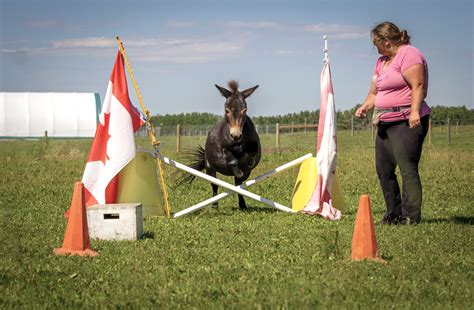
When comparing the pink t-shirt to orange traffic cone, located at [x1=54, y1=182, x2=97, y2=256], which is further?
the pink t-shirt

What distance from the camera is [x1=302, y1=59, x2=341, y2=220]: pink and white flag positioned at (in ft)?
33.1

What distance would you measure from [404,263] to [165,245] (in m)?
2.68

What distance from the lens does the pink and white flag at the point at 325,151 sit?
397 inches

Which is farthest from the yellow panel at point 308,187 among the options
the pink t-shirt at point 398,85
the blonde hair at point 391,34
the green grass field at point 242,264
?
the blonde hair at point 391,34

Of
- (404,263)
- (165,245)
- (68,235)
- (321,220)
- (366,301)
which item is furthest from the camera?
(321,220)

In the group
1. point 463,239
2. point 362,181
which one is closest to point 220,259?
point 463,239

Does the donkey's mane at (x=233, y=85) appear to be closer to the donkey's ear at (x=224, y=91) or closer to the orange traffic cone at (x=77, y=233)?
the donkey's ear at (x=224, y=91)

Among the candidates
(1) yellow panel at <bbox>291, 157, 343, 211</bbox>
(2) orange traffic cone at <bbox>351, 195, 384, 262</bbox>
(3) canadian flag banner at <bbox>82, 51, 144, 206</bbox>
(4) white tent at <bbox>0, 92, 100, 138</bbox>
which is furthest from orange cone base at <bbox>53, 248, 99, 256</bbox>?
(4) white tent at <bbox>0, 92, 100, 138</bbox>

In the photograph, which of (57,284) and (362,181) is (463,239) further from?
(362,181)

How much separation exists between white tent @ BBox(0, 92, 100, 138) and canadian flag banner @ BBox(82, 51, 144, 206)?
48.2 m

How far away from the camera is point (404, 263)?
6598mm

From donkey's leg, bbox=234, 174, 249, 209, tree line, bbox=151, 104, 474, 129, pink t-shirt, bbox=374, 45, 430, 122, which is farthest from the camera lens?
tree line, bbox=151, 104, 474, 129

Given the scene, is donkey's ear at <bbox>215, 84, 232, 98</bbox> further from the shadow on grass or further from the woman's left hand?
the shadow on grass

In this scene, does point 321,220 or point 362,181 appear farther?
point 362,181
